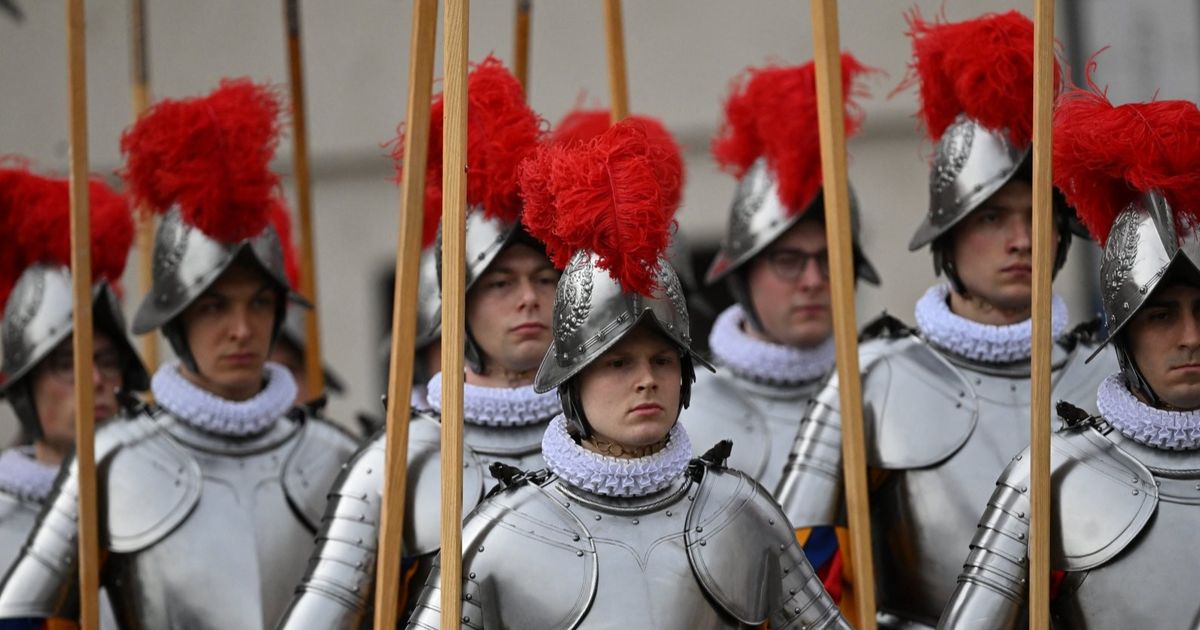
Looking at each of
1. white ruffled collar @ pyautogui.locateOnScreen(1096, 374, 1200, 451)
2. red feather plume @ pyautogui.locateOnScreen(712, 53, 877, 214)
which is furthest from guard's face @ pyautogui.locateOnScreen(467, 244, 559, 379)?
white ruffled collar @ pyautogui.locateOnScreen(1096, 374, 1200, 451)

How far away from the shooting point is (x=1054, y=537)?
3521 mm

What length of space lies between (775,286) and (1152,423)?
1.66m

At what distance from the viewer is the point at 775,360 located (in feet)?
16.5

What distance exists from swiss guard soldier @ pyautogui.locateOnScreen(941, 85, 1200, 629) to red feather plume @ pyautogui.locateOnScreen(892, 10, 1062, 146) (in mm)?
666

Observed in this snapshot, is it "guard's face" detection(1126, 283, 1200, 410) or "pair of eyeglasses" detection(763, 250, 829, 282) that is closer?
"guard's face" detection(1126, 283, 1200, 410)

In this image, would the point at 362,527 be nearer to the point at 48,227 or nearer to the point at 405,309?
the point at 405,309

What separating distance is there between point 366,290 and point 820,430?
602 centimetres

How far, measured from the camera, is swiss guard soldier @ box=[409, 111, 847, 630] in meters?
3.35

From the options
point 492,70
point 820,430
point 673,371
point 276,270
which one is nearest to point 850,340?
point 820,430

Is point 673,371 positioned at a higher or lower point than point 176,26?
lower

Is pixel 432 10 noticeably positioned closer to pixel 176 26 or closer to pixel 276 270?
pixel 276 270

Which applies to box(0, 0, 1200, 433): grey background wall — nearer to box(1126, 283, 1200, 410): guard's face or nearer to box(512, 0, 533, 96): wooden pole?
box(512, 0, 533, 96): wooden pole

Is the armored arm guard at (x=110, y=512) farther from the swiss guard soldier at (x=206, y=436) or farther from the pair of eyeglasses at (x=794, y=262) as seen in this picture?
the pair of eyeglasses at (x=794, y=262)

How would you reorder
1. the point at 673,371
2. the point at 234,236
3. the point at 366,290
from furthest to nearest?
the point at 366,290
the point at 234,236
the point at 673,371
